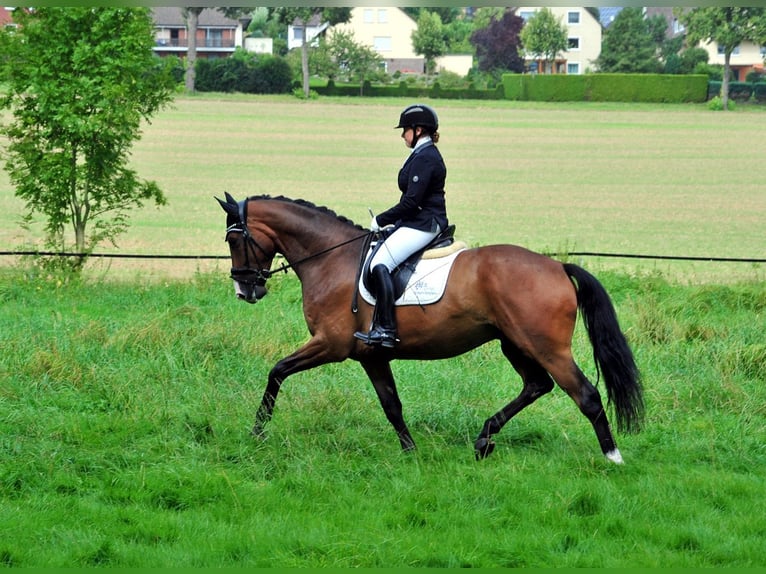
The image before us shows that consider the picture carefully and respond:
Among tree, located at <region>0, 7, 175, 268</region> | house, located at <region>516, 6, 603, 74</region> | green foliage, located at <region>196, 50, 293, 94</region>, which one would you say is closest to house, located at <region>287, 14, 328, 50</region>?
green foliage, located at <region>196, 50, 293, 94</region>

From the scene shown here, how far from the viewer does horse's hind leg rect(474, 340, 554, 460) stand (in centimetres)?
753

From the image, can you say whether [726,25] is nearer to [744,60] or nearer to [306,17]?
[744,60]

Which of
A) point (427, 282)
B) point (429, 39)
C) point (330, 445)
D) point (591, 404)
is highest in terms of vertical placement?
point (429, 39)

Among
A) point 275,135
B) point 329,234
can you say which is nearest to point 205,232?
point 329,234

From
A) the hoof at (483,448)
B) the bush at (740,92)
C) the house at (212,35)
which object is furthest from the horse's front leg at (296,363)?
the house at (212,35)

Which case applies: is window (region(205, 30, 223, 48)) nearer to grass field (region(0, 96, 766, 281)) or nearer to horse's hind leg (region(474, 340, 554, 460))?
grass field (region(0, 96, 766, 281))

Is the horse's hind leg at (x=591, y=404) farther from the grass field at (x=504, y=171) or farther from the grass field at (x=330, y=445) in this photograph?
the grass field at (x=504, y=171)

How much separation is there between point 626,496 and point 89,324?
6.62 m

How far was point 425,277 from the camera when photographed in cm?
771

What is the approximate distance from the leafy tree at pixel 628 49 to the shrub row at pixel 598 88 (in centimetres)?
141

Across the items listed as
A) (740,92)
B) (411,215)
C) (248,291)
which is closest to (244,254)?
(248,291)

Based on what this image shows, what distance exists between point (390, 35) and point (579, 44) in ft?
37.7

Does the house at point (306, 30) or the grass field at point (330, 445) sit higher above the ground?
the house at point (306, 30)

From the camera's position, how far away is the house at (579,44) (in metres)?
57.7
